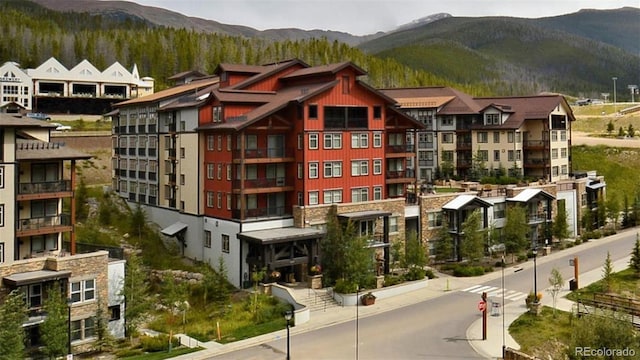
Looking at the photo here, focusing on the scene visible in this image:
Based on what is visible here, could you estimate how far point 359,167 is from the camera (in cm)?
4766

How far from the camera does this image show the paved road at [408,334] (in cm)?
2975

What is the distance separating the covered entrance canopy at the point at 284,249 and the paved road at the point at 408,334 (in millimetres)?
7550

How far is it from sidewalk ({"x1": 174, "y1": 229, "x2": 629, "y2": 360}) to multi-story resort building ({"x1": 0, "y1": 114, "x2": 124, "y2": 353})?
671cm

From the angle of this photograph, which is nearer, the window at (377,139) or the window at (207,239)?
the window at (207,239)

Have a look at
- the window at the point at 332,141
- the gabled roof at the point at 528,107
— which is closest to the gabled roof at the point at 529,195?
the gabled roof at the point at 528,107

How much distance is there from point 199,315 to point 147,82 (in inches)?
2955

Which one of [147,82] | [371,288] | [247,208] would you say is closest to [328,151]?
[247,208]

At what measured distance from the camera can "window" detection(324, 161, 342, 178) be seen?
45531 mm

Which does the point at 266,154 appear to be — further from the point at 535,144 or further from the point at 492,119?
the point at 535,144

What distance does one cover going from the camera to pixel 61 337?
94.7ft

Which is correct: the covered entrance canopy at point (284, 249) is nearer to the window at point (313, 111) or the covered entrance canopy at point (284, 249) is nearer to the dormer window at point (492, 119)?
the window at point (313, 111)

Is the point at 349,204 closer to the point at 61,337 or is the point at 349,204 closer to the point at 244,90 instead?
the point at 244,90

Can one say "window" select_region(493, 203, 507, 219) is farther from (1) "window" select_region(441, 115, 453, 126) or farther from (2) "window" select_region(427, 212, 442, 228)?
(1) "window" select_region(441, 115, 453, 126)

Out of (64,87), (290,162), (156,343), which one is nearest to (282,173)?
(290,162)
